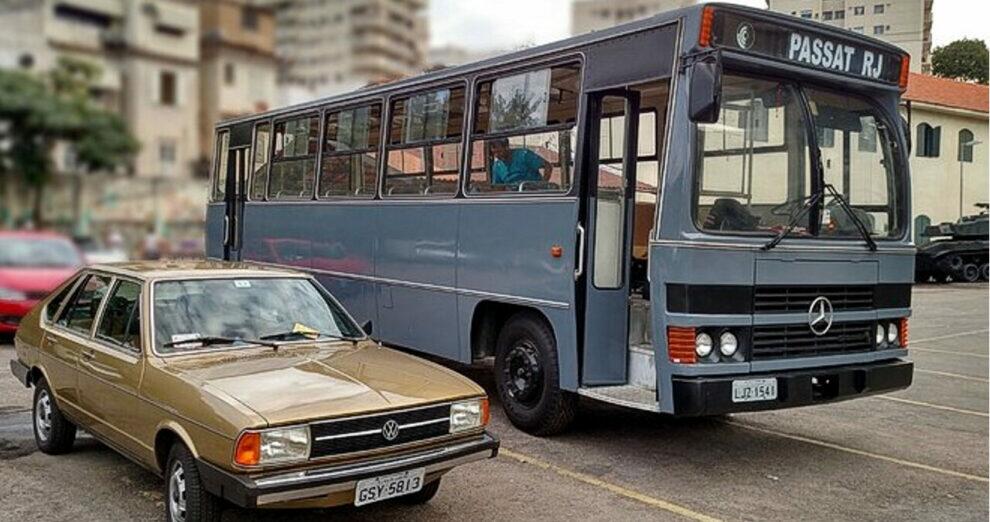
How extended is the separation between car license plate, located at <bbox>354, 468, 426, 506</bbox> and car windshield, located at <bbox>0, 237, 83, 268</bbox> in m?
2.20

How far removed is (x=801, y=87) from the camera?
20.7 feet

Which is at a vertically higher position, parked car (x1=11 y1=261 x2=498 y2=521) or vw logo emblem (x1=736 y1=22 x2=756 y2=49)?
vw logo emblem (x1=736 y1=22 x2=756 y2=49)

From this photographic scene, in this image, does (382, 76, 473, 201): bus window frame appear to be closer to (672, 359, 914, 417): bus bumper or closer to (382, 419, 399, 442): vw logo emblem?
(672, 359, 914, 417): bus bumper

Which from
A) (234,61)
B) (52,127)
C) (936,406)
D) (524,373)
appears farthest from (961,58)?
(52,127)

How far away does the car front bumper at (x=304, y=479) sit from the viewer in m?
4.04

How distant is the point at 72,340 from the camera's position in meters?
5.85

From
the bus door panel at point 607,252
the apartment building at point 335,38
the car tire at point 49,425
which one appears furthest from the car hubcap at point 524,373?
the apartment building at point 335,38

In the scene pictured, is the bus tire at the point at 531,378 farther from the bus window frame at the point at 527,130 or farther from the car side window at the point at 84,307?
the car side window at the point at 84,307

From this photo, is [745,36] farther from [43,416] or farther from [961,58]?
[43,416]

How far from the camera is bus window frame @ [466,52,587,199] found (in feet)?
22.0

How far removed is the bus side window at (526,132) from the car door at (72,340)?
322 centimetres

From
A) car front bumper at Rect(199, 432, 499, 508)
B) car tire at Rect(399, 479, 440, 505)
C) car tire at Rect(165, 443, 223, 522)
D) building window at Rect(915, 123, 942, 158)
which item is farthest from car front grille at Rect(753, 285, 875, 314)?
building window at Rect(915, 123, 942, 158)

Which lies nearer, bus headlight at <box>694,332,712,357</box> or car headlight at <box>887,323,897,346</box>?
bus headlight at <box>694,332,712,357</box>

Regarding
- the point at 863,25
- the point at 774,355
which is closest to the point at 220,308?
the point at 774,355
